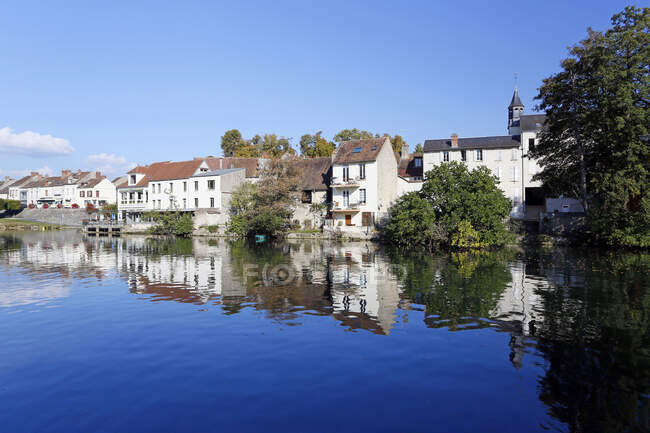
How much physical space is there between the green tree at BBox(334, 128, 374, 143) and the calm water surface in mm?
59632

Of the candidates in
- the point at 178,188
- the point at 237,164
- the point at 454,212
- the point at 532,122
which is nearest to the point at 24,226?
the point at 178,188

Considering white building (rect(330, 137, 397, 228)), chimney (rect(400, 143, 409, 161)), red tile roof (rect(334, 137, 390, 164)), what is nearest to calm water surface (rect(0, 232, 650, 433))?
white building (rect(330, 137, 397, 228))

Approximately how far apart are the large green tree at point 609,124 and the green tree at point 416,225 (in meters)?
12.3

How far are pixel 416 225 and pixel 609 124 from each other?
1764cm

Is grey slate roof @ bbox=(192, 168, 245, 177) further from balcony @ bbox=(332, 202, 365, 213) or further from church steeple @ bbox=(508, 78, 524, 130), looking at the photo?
church steeple @ bbox=(508, 78, 524, 130)

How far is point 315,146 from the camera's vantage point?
83500mm

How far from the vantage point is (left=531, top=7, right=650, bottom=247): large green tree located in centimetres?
3462

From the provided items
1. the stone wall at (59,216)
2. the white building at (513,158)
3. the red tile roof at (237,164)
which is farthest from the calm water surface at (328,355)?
the stone wall at (59,216)

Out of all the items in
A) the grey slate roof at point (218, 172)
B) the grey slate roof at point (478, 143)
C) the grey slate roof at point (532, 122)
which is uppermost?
the grey slate roof at point (532, 122)

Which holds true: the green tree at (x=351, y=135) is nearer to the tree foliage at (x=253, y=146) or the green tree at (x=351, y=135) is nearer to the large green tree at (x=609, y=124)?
the tree foliage at (x=253, y=146)

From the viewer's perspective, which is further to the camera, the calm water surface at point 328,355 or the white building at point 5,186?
the white building at point 5,186

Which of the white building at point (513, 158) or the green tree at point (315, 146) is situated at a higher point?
the green tree at point (315, 146)

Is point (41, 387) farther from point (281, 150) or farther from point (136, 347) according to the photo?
point (281, 150)

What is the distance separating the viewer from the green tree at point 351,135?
79938 millimetres
